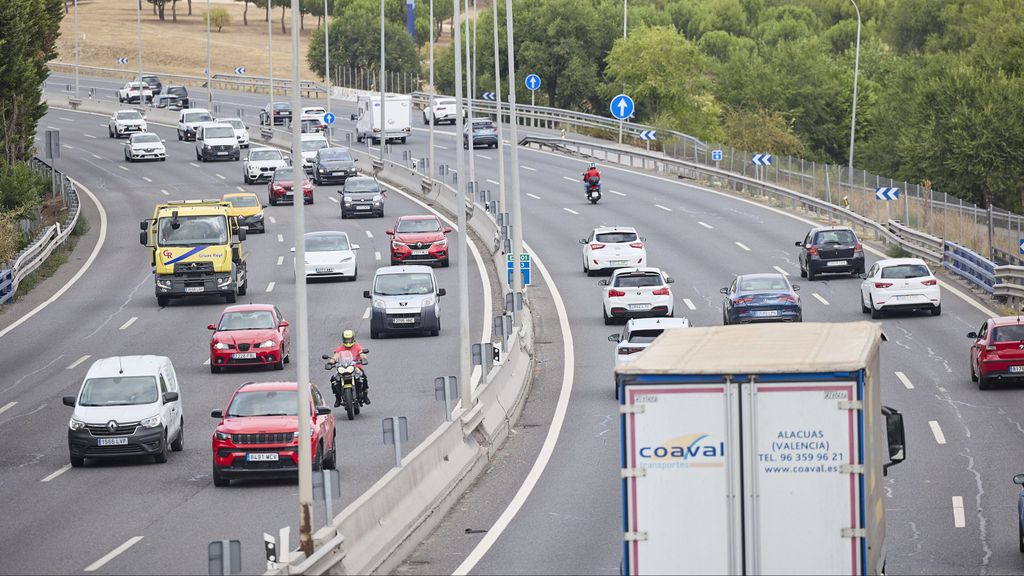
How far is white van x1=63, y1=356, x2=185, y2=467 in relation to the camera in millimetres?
27125

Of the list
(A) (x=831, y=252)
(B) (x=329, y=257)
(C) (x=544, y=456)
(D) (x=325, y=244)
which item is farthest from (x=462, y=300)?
(A) (x=831, y=252)

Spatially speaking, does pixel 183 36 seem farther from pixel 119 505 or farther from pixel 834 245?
pixel 119 505

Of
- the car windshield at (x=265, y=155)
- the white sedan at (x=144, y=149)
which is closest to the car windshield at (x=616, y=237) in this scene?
the car windshield at (x=265, y=155)

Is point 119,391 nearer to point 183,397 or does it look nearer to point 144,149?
point 183,397

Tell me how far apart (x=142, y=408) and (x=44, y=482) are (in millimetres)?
2081

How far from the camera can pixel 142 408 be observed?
2734cm

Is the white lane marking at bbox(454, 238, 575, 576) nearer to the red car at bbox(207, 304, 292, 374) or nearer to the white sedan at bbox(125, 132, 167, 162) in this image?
the red car at bbox(207, 304, 292, 374)

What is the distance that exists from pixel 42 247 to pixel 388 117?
124ft

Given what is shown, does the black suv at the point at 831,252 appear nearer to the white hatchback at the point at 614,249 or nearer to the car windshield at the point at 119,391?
the white hatchback at the point at 614,249

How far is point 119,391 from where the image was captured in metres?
27.8

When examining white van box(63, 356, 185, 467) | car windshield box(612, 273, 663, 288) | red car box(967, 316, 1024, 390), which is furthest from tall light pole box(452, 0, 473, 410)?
car windshield box(612, 273, 663, 288)

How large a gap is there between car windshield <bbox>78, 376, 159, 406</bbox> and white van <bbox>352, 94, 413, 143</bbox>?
2409 inches

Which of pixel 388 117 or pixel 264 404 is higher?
pixel 388 117

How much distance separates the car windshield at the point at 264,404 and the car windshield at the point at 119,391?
2481 mm
